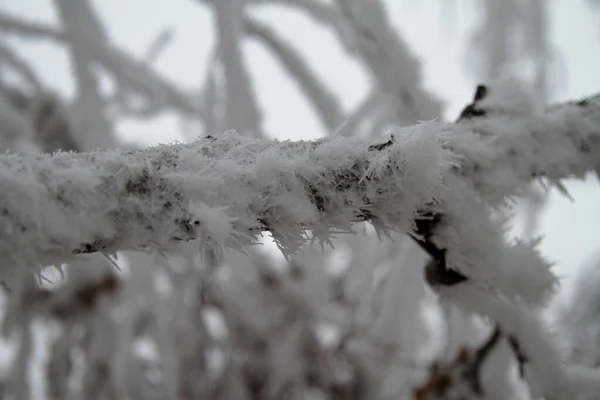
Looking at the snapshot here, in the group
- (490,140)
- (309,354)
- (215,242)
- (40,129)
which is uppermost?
(40,129)

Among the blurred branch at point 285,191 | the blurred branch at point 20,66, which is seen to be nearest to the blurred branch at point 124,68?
the blurred branch at point 20,66

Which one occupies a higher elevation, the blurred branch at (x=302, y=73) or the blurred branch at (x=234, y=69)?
the blurred branch at (x=302, y=73)

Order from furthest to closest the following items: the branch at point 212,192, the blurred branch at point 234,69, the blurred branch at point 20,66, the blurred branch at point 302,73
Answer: the blurred branch at point 20,66 < the blurred branch at point 302,73 < the blurred branch at point 234,69 < the branch at point 212,192

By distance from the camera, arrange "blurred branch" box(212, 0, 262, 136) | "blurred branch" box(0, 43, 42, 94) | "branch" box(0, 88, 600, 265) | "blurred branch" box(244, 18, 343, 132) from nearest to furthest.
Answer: "branch" box(0, 88, 600, 265) → "blurred branch" box(212, 0, 262, 136) → "blurred branch" box(244, 18, 343, 132) → "blurred branch" box(0, 43, 42, 94)

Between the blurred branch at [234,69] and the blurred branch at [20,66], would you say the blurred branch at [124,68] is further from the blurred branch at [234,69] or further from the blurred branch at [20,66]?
the blurred branch at [234,69]

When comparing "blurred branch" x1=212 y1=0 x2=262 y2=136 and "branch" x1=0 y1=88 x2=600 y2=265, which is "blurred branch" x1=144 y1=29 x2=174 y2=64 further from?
"branch" x1=0 y1=88 x2=600 y2=265

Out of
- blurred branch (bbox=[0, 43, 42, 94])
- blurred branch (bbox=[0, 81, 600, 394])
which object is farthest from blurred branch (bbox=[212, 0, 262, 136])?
blurred branch (bbox=[0, 43, 42, 94])

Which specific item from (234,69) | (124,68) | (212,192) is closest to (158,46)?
(124,68)

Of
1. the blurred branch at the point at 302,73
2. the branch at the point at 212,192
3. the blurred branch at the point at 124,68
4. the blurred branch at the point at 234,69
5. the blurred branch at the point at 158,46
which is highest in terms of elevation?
the blurred branch at the point at 158,46

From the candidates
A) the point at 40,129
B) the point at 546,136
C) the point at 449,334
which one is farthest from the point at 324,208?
the point at 40,129

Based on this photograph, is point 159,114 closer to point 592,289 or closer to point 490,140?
→ point 490,140

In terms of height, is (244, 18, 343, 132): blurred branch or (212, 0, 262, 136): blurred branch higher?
(244, 18, 343, 132): blurred branch
